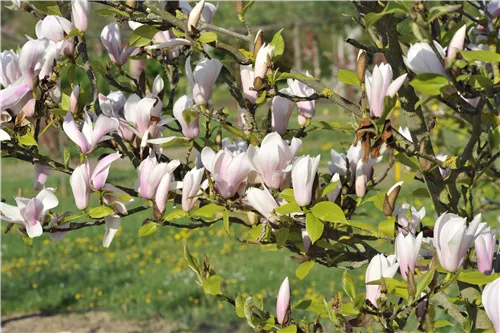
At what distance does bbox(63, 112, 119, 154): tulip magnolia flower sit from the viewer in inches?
69.7

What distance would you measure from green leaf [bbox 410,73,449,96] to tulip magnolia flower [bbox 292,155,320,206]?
28 centimetres

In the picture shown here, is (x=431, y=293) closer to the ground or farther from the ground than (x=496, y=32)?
closer to the ground

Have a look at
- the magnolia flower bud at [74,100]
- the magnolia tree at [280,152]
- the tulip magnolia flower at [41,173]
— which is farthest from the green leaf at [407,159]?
the tulip magnolia flower at [41,173]

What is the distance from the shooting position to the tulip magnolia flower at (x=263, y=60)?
1.70m

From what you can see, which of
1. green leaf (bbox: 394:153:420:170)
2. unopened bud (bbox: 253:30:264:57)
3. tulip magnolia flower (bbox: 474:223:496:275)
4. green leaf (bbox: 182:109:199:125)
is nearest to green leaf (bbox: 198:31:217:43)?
unopened bud (bbox: 253:30:264:57)

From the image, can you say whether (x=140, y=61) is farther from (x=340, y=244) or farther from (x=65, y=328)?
(x=65, y=328)

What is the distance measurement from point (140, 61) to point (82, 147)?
0.60m

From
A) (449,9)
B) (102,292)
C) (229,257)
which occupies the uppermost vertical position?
(449,9)

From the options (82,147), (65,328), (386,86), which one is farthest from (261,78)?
(65,328)

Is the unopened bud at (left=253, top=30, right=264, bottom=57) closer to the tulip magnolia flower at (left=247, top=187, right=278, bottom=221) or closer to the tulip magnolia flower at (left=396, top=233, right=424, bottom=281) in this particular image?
the tulip magnolia flower at (left=247, top=187, right=278, bottom=221)

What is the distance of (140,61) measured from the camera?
2.29 m

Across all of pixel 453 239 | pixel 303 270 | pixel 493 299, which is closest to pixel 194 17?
pixel 303 270

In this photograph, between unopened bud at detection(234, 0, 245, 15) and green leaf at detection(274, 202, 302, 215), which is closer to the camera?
green leaf at detection(274, 202, 302, 215)

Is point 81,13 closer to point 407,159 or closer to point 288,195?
point 288,195
